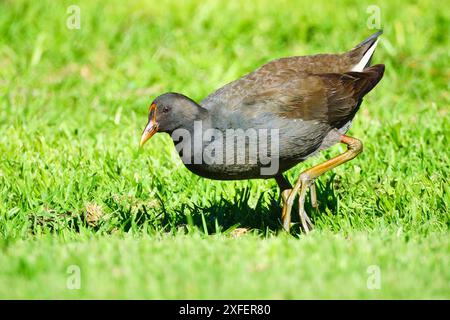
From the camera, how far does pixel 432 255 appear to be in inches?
153

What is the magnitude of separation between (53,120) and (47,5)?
2360 mm

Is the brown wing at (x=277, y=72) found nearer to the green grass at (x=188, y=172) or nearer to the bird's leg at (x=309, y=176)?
the bird's leg at (x=309, y=176)

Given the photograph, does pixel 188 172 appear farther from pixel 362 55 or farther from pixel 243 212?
pixel 362 55

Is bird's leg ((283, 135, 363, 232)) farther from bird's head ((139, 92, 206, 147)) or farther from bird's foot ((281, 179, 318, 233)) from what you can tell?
bird's head ((139, 92, 206, 147))

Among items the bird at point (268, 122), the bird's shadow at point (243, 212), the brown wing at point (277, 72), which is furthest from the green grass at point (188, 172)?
the brown wing at point (277, 72)

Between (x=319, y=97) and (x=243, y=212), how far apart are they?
0.96m

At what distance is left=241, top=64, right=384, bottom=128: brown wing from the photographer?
15.5 feet

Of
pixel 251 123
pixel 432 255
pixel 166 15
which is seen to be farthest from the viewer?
pixel 166 15

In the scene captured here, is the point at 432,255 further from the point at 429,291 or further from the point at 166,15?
the point at 166,15

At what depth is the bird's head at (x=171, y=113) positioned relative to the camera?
4750 mm

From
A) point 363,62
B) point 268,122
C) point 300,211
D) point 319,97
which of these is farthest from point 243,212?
point 363,62

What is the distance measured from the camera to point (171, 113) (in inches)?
188
